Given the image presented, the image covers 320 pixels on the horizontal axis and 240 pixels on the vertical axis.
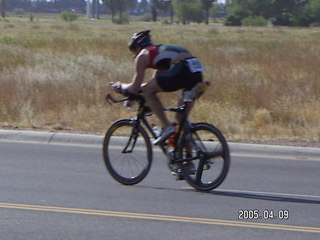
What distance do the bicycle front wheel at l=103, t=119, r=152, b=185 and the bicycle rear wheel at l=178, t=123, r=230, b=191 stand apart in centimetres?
45

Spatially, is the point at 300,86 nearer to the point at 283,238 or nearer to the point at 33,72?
the point at 33,72

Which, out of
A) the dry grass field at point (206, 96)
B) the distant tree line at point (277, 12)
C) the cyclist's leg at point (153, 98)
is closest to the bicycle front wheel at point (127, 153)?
the cyclist's leg at point (153, 98)

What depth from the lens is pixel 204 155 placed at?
25.7ft

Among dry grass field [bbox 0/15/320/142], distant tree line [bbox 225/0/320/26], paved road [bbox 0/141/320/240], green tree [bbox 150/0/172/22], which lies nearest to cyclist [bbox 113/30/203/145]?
paved road [bbox 0/141/320/240]

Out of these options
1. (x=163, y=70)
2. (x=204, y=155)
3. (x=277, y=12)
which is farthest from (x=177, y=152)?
(x=277, y=12)

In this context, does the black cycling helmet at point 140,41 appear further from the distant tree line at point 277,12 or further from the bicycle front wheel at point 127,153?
the distant tree line at point 277,12

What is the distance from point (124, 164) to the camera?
8328 mm

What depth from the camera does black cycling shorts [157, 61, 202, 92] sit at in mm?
7699

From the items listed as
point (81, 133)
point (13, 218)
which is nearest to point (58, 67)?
point (81, 133)

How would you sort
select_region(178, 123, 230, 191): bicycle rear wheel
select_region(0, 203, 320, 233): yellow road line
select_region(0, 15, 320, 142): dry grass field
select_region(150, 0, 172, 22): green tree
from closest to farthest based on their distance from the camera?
select_region(0, 203, 320, 233): yellow road line → select_region(178, 123, 230, 191): bicycle rear wheel → select_region(0, 15, 320, 142): dry grass field → select_region(150, 0, 172, 22): green tree

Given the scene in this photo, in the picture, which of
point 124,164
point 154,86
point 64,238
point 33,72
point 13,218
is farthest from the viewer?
point 33,72

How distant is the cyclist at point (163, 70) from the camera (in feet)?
25.3

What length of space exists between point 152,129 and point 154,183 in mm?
673

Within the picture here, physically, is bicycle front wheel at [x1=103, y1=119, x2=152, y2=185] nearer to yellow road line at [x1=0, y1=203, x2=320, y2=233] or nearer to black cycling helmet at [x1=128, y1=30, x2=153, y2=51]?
black cycling helmet at [x1=128, y1=30, x2=153, y2=51]
